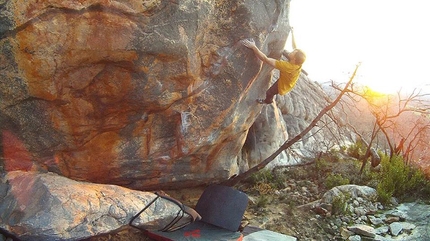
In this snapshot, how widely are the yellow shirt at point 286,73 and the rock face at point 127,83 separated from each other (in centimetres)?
40

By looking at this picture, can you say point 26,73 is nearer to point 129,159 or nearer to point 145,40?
point 145,40

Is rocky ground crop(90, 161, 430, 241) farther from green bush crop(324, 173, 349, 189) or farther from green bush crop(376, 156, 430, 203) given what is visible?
green bush crop(376, 156, 430, 203)

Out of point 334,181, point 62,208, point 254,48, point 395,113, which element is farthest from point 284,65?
point 395,113

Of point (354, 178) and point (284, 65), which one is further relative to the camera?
point (354, 178)

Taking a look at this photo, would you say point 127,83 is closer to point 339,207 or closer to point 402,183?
point 339,207

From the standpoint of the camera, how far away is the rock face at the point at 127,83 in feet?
15.4

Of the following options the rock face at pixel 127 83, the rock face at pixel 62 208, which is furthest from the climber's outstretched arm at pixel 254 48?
the rock face at pixel 62 208

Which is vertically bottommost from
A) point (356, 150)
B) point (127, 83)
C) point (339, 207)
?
point (339, 207)

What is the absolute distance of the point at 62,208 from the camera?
4539mm

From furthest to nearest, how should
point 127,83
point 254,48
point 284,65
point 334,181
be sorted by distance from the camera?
point 334,181 < point 284,65 < point 254,48 < point 127,83

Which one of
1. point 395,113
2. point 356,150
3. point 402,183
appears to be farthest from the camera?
point 356,150

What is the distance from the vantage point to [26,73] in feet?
15.5

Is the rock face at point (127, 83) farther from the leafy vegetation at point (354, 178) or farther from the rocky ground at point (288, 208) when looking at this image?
the leafy vegetation at point (354, 178)

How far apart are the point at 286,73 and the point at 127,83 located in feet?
9.96
